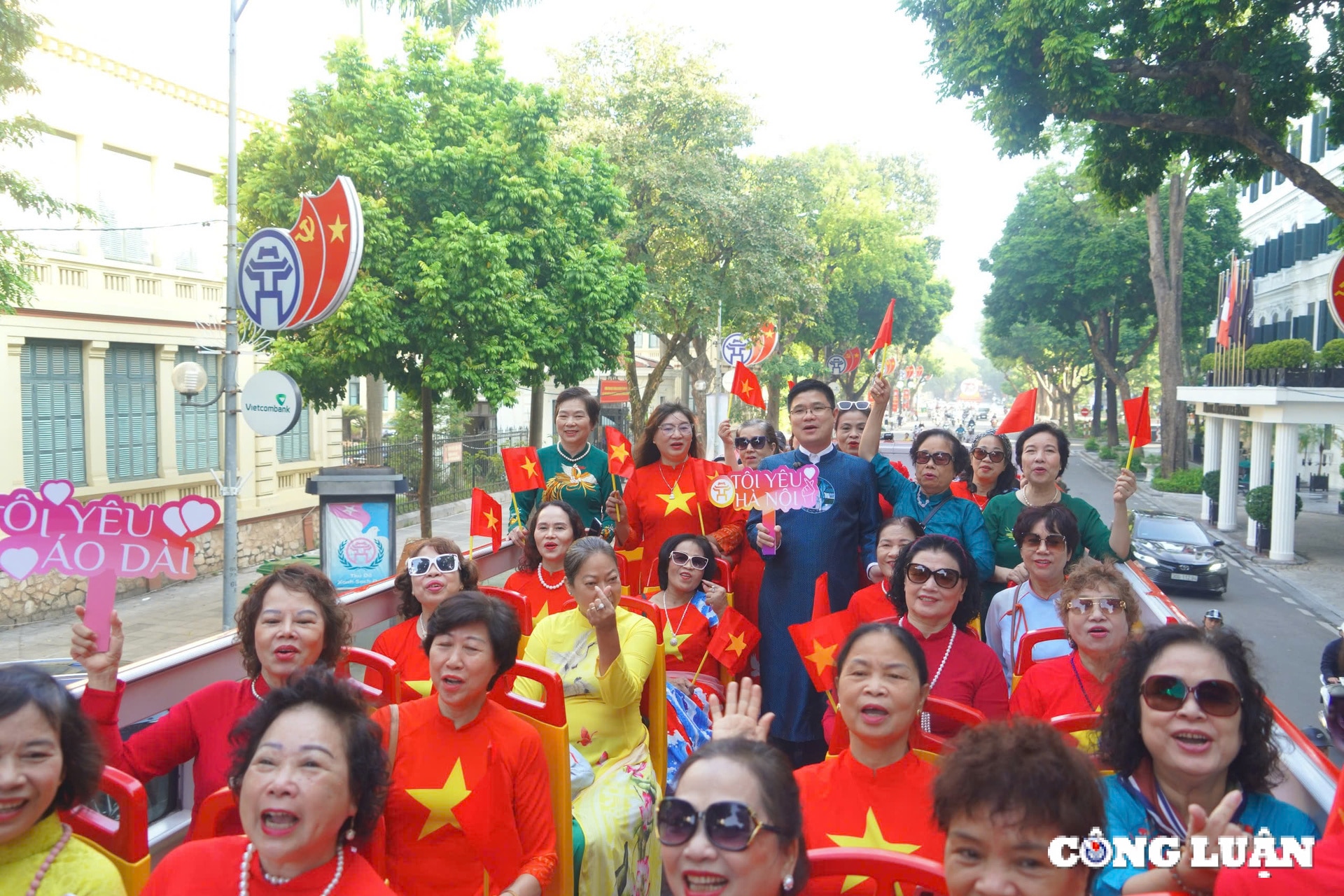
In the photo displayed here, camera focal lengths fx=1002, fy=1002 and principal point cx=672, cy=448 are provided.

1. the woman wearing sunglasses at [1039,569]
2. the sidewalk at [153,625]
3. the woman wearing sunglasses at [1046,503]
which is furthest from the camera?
the sidewalk at [153,625]

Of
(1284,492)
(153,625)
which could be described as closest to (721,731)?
(153,625)

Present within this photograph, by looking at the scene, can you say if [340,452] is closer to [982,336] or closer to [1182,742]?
[1182,742]

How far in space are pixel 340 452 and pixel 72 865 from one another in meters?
20.9

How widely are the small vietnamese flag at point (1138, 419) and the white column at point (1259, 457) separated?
60.3 feet

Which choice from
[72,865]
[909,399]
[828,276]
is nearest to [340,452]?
[72,865]

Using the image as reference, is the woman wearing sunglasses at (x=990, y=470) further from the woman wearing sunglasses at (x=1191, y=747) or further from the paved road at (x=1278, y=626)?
the paved road at (x=1278, y=626)

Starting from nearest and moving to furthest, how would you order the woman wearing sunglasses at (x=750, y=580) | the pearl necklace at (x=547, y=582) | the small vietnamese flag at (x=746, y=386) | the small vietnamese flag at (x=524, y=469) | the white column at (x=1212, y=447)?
the pearl necklace at (x=547, y=582) → the woman wearing sunglasses at (x=750, y=580) → the small vietnamese flag at (x=524, y=469) → the small vietnamese flag at (x=746, y=386) → the white column at (x=1212, y=447)

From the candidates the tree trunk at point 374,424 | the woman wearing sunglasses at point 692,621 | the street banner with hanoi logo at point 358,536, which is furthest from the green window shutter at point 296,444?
the woman wearing sunglasses at point 692,621

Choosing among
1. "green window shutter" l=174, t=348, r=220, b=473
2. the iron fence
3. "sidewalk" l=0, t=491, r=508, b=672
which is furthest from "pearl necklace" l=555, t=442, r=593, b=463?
the iron fence

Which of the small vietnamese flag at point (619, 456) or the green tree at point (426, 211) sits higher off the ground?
the green tree at point (426, 211)

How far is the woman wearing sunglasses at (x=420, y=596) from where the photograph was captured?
3949 mm

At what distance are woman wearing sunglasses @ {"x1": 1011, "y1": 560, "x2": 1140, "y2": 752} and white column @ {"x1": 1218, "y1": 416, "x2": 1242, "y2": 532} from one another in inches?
909

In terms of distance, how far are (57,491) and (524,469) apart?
328 cm

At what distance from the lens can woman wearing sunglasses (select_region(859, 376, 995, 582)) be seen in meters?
4.82
